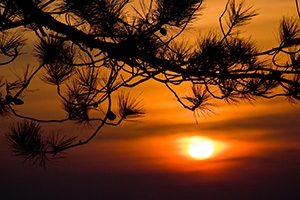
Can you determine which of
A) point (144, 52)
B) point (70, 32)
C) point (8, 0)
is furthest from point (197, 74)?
point (8, 0)

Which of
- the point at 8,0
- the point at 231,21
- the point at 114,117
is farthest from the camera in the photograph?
the point at 231,21

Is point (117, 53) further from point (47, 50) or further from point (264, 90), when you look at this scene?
point (264, 90)

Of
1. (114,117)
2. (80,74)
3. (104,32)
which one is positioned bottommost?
(114,117)

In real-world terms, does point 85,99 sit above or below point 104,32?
below

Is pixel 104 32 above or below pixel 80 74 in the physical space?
above

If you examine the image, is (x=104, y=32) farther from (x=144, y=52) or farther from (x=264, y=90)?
(x=264, y=90)

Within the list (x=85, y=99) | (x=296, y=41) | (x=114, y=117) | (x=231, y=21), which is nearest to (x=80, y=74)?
(x=85, y=99)

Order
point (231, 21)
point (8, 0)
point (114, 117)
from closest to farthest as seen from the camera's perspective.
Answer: point (8, 0) < point (114, 117) < point (231, 21)

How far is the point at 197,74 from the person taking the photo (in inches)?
89.1

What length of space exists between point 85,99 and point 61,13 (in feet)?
1.21

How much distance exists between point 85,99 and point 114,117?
19 centimetres

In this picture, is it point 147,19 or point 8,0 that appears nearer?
point 8,0

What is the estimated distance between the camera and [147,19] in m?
2.17

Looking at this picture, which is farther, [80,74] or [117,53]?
[80,74]
